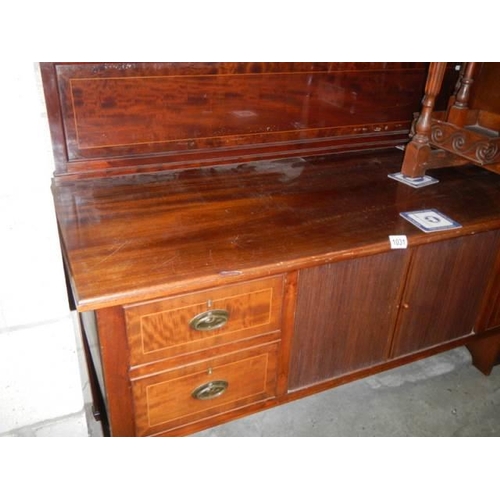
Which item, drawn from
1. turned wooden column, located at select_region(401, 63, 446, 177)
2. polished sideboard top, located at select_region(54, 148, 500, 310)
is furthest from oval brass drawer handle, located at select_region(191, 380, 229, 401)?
turned wooden column, located at select_region(401, 63, 446, 177)

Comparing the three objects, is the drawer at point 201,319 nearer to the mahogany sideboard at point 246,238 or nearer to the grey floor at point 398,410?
the mahogany sideboard at point 246,238

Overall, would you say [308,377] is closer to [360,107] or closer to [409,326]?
[409,326]

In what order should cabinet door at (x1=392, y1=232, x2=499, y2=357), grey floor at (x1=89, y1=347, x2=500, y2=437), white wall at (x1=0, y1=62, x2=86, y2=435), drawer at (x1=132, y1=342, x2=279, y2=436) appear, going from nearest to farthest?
white wall at (x1=0, y1=62, x2=86, y2=435), drawer at (x1=132, y1=342, x2=279, y2=436), cabinet door at (x1=392, y1=232, x2=499, y2=357), grey floor at (x1=89, y1=347, x2=500, y2=437)

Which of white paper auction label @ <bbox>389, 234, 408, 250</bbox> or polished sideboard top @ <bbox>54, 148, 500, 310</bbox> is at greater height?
polished sideboard top @ <bbox>54, 148, 500, 310</bbox>

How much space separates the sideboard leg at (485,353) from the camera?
6.25 feet

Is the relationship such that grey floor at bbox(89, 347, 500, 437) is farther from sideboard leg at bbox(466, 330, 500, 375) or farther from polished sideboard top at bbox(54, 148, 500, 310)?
polished sideboard top at bbox(54, 148, 500, 310)

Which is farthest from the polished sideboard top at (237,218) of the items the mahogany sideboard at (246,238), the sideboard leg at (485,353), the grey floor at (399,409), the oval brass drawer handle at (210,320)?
the grey floor at (399,409)

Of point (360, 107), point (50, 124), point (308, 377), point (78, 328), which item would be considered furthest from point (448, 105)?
point (78, 328)

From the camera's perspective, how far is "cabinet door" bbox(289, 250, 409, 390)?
1.28 metres

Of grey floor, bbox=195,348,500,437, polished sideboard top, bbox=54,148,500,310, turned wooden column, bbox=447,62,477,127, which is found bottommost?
grey floor, bbox=195,348,500,437

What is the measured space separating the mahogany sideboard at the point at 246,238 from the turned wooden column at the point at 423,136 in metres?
0.09

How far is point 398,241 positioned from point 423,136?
515 mm

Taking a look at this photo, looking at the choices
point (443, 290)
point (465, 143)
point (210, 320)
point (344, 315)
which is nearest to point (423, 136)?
point (465, 143)
